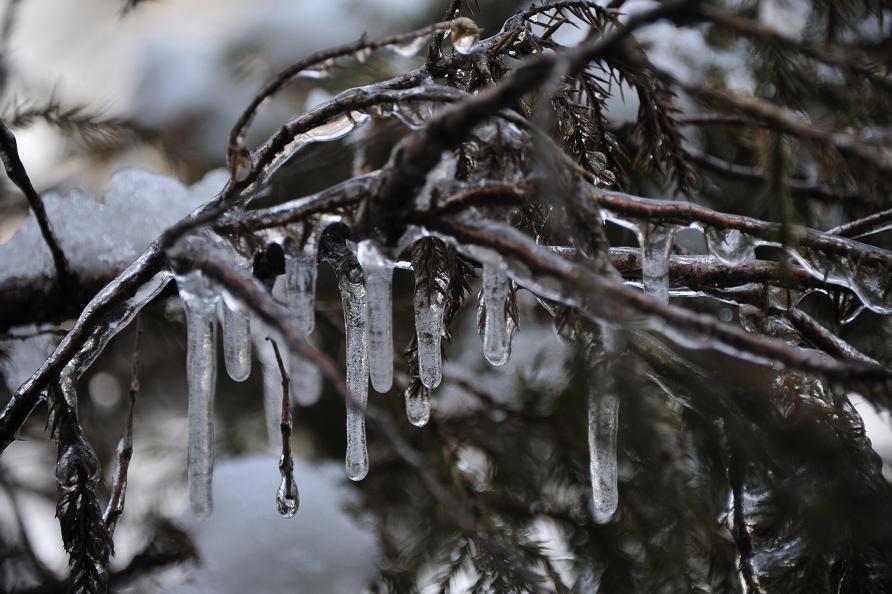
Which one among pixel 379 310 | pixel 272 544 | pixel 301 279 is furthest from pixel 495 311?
pixel 272 544

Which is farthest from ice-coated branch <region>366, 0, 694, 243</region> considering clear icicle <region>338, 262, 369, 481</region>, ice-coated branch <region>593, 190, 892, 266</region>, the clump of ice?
the clump of ice

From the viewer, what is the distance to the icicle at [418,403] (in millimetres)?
1224

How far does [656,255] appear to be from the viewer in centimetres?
101

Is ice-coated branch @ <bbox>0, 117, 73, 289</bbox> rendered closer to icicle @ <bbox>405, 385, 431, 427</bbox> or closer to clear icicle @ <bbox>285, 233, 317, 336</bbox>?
clear icicle @ <bbox>285, 233, 317, 336</bbox>

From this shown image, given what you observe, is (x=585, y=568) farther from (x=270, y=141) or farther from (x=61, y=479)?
(x=270, y=141)

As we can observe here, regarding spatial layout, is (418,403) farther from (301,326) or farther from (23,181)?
(23,181)

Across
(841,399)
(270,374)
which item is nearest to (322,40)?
(270,374)

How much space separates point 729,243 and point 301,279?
1.98 feet

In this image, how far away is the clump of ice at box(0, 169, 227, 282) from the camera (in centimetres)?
146

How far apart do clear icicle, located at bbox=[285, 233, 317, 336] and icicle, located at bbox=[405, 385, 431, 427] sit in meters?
0.26

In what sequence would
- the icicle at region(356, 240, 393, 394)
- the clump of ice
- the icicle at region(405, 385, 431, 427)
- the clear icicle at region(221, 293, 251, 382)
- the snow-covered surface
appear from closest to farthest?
the icicle at region(356, 240, 393, 394)
the clear icicle at region(221, 293, 251, 382)
the icicle at region(405, 385, 431, 427)
the clump of ice
the snow-covered surface

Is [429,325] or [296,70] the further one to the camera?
[429,325]

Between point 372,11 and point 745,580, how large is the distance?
2.29m

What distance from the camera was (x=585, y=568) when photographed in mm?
1691
